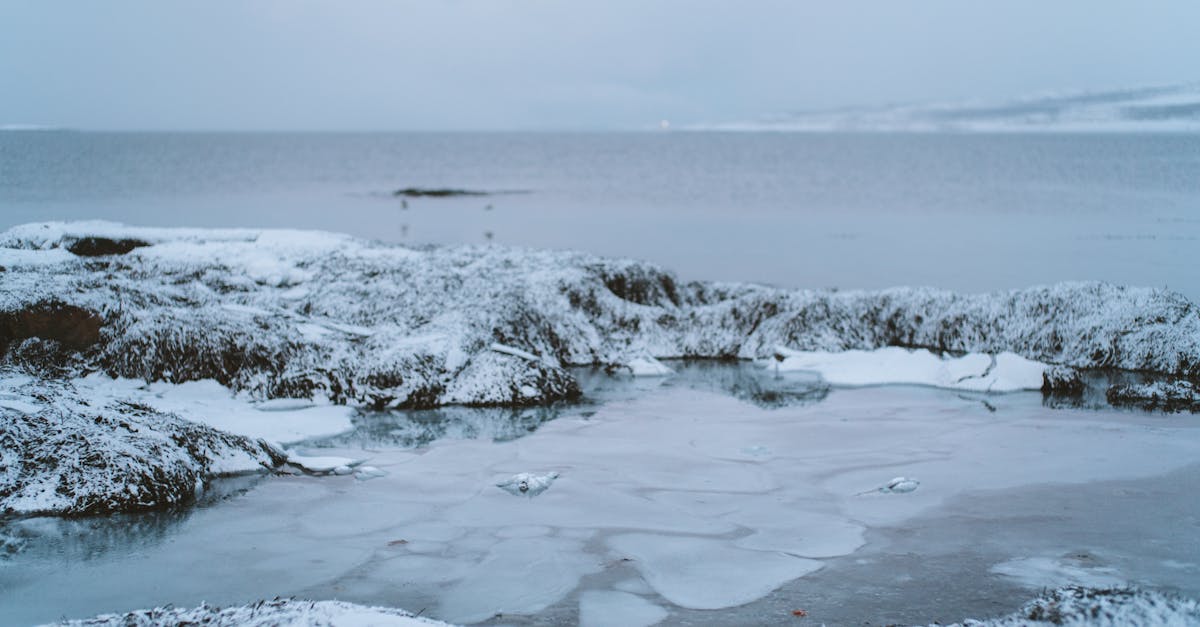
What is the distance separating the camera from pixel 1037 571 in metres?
5.46

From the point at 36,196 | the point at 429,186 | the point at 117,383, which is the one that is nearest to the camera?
the point at 117,383

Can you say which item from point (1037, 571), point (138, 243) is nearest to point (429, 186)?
point (138, 243)

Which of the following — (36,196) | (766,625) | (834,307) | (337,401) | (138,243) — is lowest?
(766,625)

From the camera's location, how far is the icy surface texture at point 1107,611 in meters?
4.49

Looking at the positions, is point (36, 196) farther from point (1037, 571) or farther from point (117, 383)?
point (1037, 571)

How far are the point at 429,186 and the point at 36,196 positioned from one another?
918 inches

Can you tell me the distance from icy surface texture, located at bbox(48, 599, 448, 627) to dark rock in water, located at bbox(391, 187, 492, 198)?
151 ft

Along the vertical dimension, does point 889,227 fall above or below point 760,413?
above

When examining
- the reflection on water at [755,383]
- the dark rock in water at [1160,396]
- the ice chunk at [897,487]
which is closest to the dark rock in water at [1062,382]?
the dark rock in water at [1160,396]

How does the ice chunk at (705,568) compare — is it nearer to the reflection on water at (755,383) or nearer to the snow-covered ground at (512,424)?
the snow-covered ground at (512,424)

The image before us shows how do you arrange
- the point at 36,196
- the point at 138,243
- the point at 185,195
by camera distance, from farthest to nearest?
the point at 185,195, the point at 36,196, the point at 138,243

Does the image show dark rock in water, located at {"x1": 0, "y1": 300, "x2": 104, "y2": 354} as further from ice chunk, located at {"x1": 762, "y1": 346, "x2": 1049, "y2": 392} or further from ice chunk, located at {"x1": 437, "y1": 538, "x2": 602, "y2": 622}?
ice chunk, located at {"x1": 762, "y1": 346, "x2": 1049, "y2": 392}

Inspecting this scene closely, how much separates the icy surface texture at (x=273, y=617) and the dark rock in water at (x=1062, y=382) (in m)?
8.19

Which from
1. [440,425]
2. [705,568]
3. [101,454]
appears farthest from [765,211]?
[705,568]
